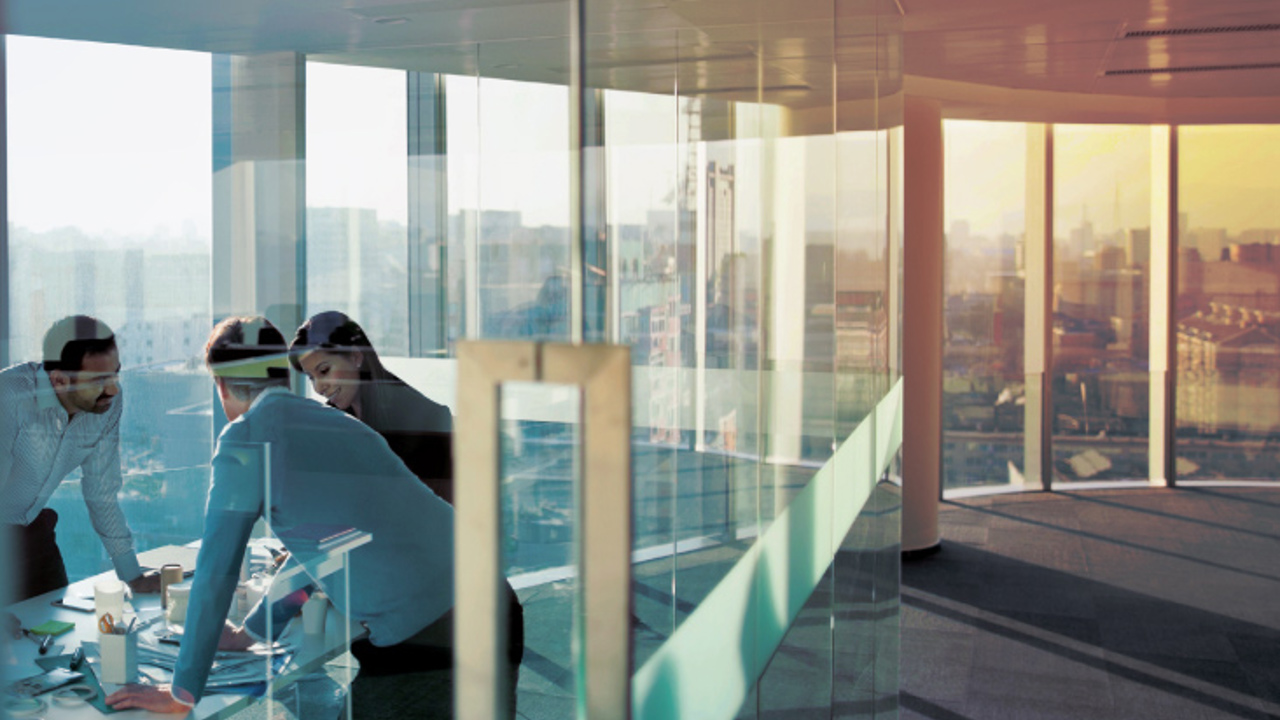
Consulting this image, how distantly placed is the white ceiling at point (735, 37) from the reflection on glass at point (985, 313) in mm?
2614

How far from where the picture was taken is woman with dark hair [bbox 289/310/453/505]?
115 centimetres

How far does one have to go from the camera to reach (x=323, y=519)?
1217 mm

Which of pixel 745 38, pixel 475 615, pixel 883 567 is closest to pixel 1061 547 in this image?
pixel 883 567

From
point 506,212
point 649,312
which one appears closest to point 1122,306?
point 649,312

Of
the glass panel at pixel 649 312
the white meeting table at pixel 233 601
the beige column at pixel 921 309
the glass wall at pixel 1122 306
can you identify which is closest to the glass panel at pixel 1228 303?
the glass wall at pixel 1122 306

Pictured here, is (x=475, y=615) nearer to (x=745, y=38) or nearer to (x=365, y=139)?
(x=365, y=139)

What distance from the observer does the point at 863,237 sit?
11.7ft

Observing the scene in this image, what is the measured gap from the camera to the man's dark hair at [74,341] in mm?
1251

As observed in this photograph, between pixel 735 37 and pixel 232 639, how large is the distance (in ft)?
4.64

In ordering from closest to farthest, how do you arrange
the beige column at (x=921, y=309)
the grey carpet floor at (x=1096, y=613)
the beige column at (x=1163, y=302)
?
the grey carpet floor at (x=1096, y=613), the beige column at (x=921, y=309), the beige column at (x=1163, y=302)

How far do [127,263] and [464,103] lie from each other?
1.39ft

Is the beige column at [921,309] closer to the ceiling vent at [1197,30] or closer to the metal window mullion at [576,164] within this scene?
the ceiling vent at [1197,30]

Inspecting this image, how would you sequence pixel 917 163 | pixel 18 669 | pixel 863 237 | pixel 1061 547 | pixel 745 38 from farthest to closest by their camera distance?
1. pixel 1061 547
2. pixel 917 163
3. pixel 863 237
4. pixel 745 38
5. pixel 18 669

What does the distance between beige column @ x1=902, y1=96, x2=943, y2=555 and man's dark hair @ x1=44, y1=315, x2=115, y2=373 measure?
234 inches
